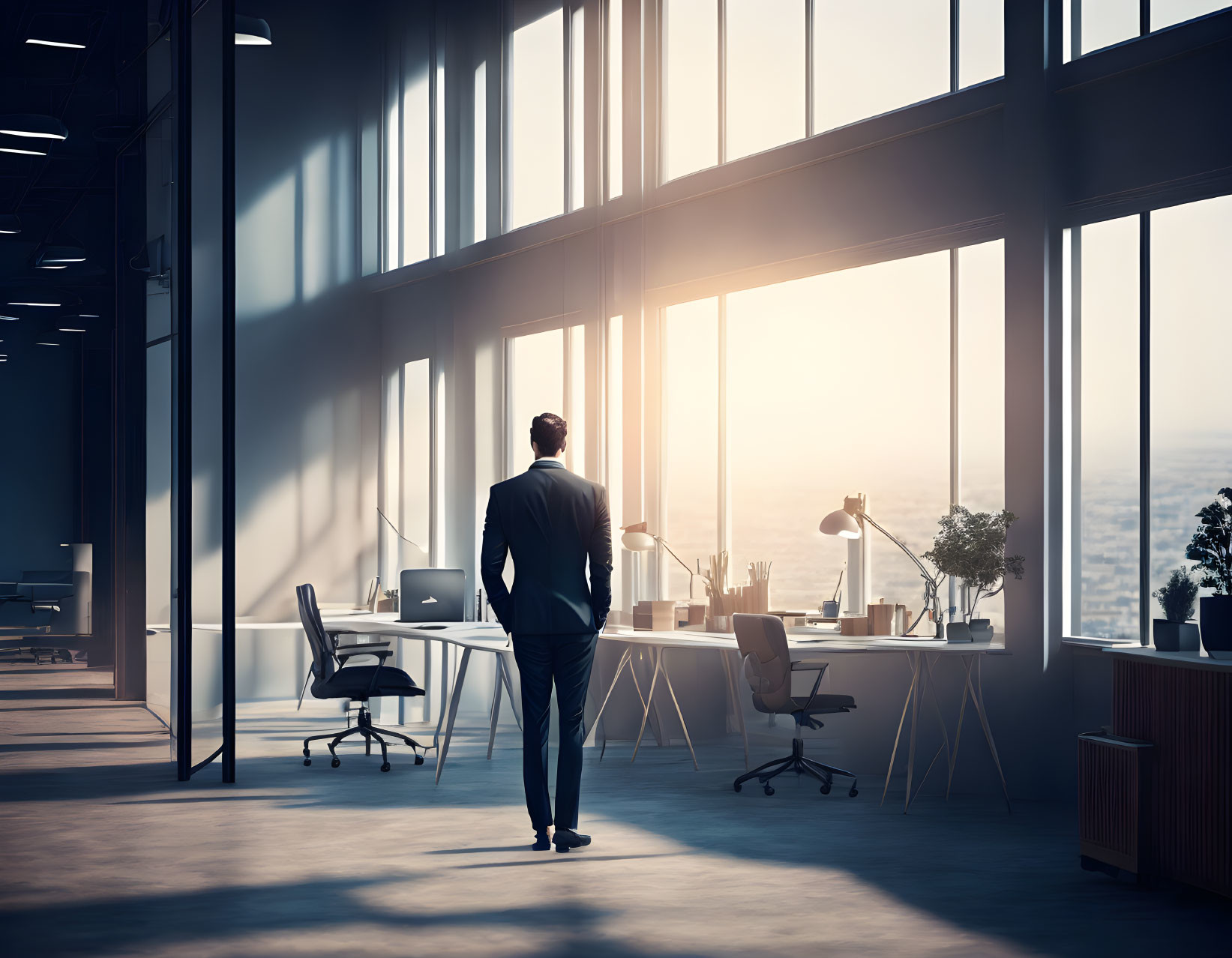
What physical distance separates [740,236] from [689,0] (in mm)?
1817

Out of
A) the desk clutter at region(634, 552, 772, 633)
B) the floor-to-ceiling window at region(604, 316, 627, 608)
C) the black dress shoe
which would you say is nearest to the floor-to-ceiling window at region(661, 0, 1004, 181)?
the floor-to-ceiling window at region(604, 316, 627, 608)

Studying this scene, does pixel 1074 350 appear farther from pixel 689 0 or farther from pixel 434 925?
pixel 434 925

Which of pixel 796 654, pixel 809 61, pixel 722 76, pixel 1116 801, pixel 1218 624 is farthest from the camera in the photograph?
pixel 722 76

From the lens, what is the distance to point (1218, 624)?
527 cm

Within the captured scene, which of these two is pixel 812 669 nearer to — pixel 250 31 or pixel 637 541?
pixel 637 541

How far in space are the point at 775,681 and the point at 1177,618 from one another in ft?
7.07

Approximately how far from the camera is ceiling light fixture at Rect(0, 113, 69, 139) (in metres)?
9.91

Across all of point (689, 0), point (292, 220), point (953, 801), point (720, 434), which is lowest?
point (953, 801)

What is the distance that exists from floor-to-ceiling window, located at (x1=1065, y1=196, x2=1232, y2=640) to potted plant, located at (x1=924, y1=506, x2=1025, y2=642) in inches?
15.5

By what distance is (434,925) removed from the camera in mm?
4699

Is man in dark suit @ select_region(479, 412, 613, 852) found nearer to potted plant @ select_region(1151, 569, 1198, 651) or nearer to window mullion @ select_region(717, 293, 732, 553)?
potted plant @ select_region(1151, 569, 1198, 651)

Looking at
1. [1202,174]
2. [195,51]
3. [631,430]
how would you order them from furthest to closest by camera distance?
[631,430]
[195,51]
[1202,174]

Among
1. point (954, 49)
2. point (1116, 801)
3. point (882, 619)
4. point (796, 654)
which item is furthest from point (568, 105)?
point (1116, 801)

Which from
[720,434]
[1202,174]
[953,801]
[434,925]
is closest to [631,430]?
[720,434]
